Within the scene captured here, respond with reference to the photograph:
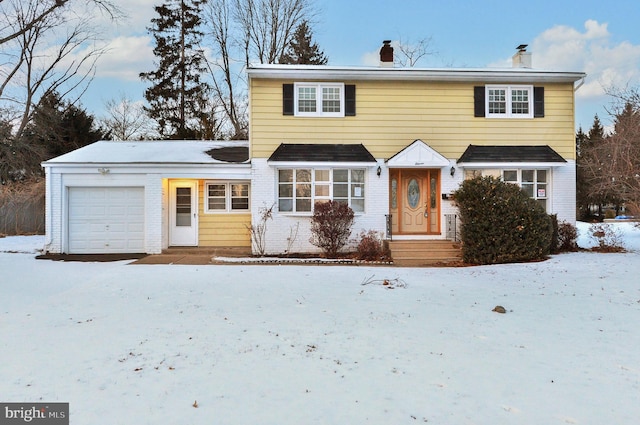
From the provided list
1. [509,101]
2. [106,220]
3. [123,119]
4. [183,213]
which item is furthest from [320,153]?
[123,119]

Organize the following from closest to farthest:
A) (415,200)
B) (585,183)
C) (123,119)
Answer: (415,200) < (123,119) < (585,183)

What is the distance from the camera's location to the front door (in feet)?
43.9

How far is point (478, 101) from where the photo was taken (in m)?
12.9

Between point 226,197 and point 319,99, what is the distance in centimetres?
445

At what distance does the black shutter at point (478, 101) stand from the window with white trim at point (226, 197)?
782cm

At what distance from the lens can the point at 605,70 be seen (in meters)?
15.6

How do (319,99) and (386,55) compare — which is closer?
(319,99)

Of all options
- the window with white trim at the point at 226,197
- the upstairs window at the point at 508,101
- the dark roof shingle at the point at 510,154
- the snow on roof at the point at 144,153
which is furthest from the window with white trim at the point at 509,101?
the snow on roof at the point at 144,153

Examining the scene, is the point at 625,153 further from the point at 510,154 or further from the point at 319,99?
the point at 319,99

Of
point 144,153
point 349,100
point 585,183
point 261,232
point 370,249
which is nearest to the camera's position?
point 370,249

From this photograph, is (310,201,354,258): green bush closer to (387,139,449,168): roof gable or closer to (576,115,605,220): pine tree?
(387,139,449,168): roof gable

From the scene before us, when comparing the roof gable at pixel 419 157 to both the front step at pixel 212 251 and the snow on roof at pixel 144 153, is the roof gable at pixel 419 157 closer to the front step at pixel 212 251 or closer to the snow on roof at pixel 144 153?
the front step at pixel 212 251

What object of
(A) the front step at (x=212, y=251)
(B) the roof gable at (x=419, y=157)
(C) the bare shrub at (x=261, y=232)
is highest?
(B) the roof gable at (x=419, y=157)

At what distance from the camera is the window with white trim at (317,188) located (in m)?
12.8
